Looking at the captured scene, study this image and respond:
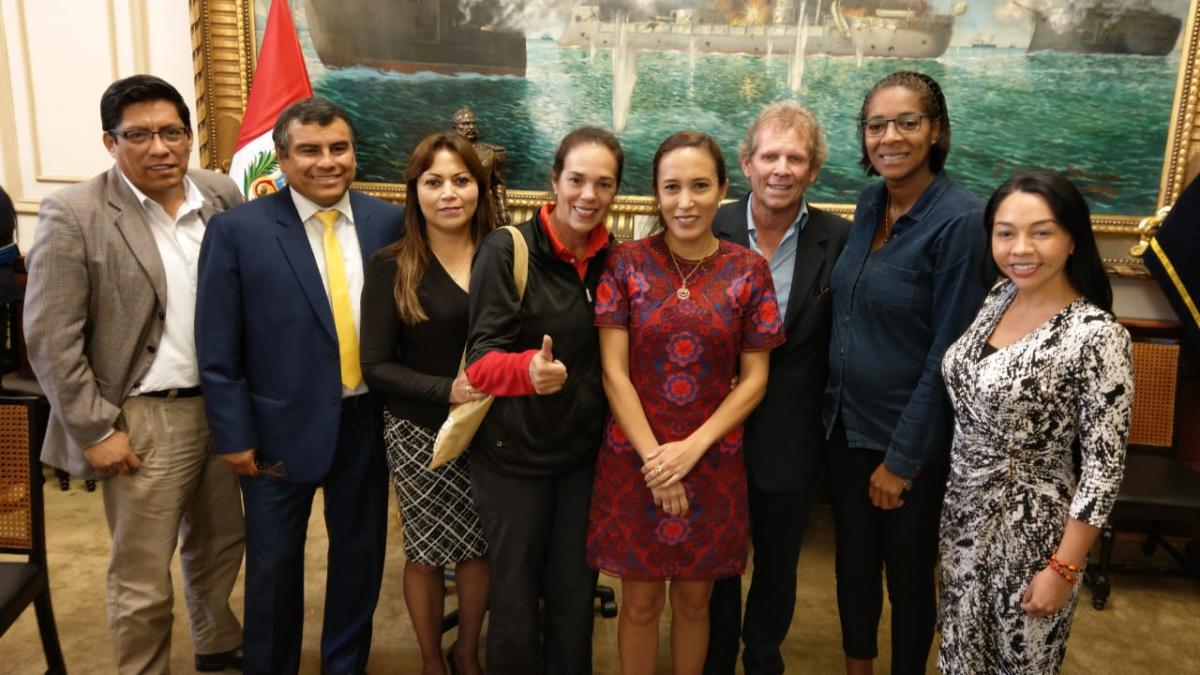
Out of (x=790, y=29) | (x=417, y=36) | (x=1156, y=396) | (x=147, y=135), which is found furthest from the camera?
(x=417, y=36)

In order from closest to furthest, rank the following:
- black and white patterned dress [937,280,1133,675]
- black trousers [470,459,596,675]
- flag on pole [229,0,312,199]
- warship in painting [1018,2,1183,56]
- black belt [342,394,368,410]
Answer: black and white patterned dress [937,280,1133,675] → black trousers [470,459,596,675] → black belt [342,394,368,410] → flag on pole [229,0,312,199] → warship in painting [1018,2,1183,56]

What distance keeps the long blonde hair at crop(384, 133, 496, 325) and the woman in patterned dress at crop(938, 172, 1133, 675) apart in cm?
125

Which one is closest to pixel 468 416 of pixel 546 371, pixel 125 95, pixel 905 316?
pixel 546 371

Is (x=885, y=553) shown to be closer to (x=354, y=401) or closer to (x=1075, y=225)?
(x=1075, y=225)

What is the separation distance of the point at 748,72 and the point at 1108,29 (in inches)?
58.2

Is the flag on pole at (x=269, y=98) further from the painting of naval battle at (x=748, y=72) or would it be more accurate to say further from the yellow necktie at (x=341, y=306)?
the yellow necktie at (x=341, y=306)

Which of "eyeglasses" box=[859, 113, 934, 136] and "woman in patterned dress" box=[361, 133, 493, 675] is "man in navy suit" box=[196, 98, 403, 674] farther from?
"eyeglasses" box=[859, 113, 934, 136]

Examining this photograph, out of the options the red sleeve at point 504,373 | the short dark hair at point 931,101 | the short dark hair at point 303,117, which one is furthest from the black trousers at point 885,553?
the short dark hair at point 303,117

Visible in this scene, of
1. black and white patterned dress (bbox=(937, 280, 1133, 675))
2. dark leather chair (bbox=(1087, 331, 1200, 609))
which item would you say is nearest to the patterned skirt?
black and white patterned dress (bbox=(937, 280, 1133, 675))

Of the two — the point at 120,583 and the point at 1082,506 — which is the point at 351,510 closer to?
the point at 120,583

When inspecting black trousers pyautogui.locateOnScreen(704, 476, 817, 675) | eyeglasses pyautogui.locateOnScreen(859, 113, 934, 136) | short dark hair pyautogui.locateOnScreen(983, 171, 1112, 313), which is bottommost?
black trousers pyautogui.locateOnScreen(704, 476, 817, 675)

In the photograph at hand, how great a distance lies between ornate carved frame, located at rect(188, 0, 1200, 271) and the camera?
3.33m

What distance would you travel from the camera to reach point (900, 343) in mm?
1962

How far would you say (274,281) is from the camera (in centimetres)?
204
